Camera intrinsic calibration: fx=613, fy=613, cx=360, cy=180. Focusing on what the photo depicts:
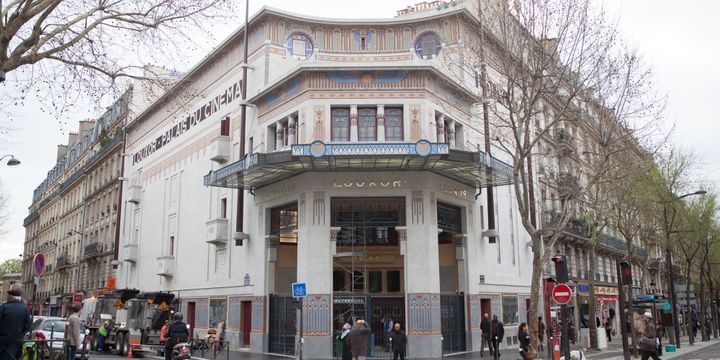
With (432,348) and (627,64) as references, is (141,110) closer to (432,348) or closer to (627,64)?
(432,348)

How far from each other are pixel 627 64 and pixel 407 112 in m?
8.08

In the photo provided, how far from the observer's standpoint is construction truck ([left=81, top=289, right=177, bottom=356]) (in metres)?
24.7

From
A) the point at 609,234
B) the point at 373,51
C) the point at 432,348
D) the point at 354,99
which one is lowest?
the point at 432,348

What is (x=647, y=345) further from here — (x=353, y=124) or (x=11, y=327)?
(x=11, y=327)

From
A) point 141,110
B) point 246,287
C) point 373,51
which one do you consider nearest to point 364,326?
point 246,287

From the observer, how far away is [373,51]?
28.3 meters

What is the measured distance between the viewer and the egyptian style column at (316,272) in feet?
74.4

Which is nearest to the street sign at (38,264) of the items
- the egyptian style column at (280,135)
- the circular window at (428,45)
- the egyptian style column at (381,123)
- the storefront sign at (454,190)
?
the egyptian style column at (280,135)

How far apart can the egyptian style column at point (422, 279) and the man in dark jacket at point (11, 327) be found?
1495 centimetres

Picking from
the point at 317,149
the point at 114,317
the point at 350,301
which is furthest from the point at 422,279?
the point at 114,317

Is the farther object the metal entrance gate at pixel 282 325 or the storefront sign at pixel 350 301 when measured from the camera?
the metal entrance gate at pixel 282 325

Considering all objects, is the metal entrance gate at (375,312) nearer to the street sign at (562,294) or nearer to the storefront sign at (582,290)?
the street sign at (562,294)

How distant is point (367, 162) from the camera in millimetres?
22812

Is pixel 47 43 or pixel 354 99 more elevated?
pixel 354 99
